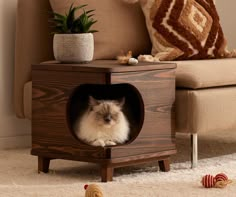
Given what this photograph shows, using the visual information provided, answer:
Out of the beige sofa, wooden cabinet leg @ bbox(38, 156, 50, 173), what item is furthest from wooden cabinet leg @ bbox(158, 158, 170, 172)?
wooden cabinet leg @ bbox(38, 156, 50, 173)

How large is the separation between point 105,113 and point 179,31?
0.77 metres

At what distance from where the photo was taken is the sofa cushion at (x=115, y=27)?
3287 millimetres

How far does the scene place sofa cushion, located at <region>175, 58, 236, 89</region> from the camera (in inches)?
112

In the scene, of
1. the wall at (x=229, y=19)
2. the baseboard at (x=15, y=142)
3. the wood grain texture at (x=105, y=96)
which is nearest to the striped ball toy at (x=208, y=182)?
the wood grain texture at (x=105, y=96)

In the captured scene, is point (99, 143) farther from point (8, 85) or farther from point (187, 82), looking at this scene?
point (8, 85)

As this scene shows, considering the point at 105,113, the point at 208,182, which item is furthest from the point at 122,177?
the point at 208,182

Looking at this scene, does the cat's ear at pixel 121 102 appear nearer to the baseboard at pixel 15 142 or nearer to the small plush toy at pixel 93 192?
the small plush toy at pixel 93 192

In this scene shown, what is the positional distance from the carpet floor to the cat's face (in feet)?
0.71

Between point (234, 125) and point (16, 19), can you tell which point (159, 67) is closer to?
point (234, 125)

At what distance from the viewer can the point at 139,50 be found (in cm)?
343

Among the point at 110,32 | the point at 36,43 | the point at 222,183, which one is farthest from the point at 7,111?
the point at 222,183

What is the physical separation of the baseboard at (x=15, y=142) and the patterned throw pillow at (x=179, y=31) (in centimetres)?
80

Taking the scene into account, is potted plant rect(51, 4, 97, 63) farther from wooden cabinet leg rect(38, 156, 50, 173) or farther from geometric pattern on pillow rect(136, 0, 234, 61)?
Result: geometric pattern on pillow rect(136, 0, 234, 61)

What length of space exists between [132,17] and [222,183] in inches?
46.4
